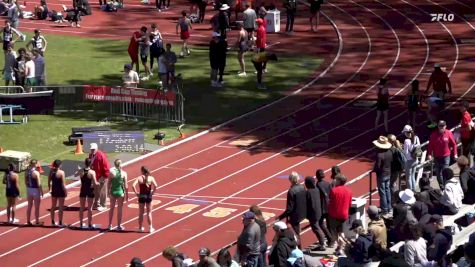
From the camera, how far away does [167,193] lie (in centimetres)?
3409

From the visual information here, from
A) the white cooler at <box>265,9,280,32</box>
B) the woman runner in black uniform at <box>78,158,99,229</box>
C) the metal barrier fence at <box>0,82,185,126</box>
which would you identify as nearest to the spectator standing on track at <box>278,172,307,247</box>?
the woman runner in black uniform at <box>78,158,99,229</box>

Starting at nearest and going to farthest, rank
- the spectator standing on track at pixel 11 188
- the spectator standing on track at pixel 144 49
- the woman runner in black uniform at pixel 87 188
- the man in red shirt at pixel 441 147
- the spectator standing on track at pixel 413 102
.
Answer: the man in red shirt at pixel 441 147
the woman runner in black uniform at pixel 87 188
the spectator standing on track at pixel 11 188
the spectator standing on track at pixel 413 102
the spectator standing on track at pixel 144 49

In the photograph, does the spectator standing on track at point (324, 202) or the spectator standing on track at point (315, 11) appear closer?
the spectator standing on track at point (324, 202)

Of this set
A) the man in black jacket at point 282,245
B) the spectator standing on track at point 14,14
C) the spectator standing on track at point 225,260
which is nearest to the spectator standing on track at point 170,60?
the spectator standing on track at point 14,14

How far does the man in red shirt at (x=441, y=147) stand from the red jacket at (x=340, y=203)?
4091mm

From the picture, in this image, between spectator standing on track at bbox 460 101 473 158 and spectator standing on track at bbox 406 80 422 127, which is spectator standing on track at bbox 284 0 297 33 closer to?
spectator standing on track at bbox 406 80 422 127

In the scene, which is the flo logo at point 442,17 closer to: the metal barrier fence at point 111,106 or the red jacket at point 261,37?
the red jacket at point 261,37

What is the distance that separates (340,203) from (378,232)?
98.0 inches

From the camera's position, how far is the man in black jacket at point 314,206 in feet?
85.1

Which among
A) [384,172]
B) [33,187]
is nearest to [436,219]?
[384,172]

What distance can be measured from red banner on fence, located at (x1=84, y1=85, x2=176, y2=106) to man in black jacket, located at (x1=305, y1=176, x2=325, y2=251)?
45.7ft

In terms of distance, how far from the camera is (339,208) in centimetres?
2580

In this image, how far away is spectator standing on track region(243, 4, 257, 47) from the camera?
155 ft

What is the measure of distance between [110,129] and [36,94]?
2989mm
